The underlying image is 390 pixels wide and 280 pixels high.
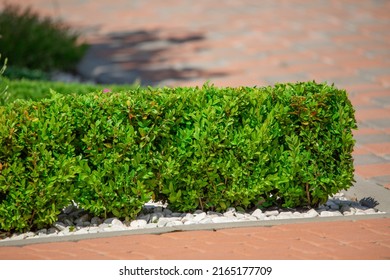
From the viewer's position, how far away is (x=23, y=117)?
5.69 metres

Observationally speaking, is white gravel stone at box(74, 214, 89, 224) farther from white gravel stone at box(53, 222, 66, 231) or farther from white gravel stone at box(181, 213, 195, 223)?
white gravel stone at box(181, 213, 195, 223)

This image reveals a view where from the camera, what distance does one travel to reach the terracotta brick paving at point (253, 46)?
379 inches

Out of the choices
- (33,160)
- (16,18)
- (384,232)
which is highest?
(16,18)

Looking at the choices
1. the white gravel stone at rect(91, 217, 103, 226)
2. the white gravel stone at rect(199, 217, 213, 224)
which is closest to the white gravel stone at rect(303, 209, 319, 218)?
the white gravel stone at rect(199, 217, 213, 224)

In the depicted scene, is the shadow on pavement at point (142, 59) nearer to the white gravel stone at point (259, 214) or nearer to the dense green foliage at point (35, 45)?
the dense green foliage at point (35, 45)

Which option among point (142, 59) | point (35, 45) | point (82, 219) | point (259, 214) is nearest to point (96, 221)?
point (82, 219)

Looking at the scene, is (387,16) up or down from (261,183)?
up

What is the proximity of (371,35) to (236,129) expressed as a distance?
7044mm

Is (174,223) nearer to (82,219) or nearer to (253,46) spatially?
(82,219)

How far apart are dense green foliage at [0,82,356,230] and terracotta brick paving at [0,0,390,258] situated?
1001 mm

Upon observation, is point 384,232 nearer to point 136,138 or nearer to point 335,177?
point 335,177

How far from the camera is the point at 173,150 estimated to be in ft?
19.3

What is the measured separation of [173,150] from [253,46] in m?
6.58

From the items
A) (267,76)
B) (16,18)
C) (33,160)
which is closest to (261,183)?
(33,160)
